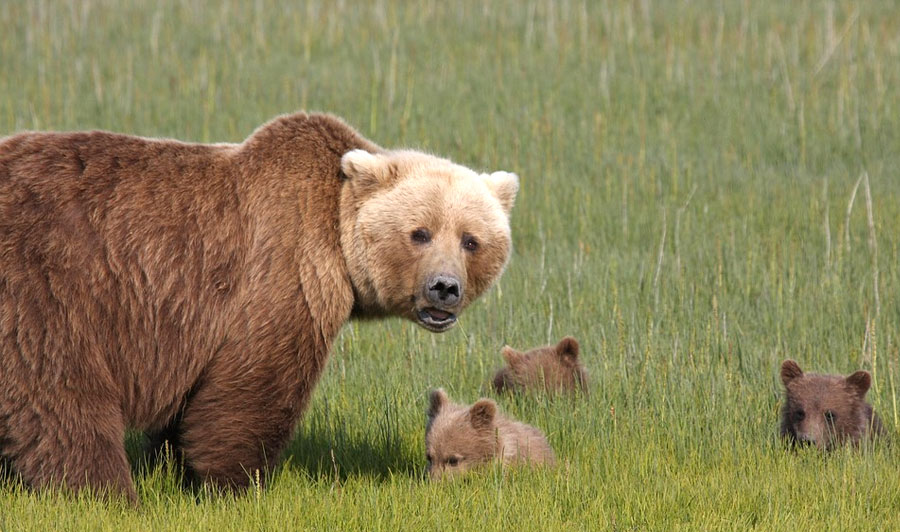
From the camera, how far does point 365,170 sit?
18.7 ft

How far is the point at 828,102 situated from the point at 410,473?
406 inches

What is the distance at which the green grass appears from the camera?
5.58 metres

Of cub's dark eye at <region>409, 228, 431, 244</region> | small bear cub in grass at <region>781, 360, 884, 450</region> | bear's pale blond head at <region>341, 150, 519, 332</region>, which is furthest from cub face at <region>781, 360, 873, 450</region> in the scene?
cub's dark eye at <region>409, 228, 431, 244</region>

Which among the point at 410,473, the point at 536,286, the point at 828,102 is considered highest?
the point at 828,102

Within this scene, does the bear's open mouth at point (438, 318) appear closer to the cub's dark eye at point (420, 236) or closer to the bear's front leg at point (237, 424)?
the cub's dark eye at point (420, 236)

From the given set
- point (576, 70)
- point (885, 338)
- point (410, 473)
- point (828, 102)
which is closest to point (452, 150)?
point (576, 70)

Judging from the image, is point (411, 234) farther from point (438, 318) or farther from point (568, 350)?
point (568, 350)

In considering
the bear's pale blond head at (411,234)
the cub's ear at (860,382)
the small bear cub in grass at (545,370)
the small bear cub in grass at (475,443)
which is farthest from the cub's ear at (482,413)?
the cub's ear at (860,382)

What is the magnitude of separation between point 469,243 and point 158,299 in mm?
1577

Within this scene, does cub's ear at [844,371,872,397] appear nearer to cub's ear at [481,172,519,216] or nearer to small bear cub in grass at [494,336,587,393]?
small bear cub in grass at [494,336,587,393]

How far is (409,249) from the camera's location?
576 cm

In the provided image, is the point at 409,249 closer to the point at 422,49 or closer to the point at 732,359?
the point at 732,359

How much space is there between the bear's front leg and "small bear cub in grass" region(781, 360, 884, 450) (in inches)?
117

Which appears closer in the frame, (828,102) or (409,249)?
(409,249)
